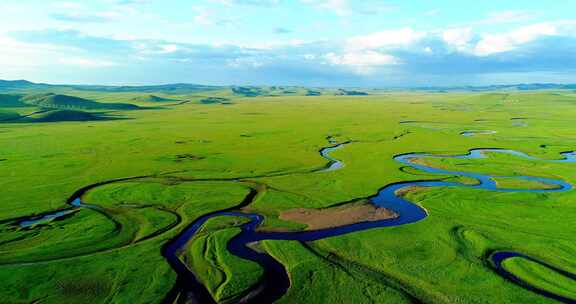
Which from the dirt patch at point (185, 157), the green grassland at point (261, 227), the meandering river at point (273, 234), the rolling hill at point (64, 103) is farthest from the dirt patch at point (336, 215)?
the rolling hill at point (64, 103)

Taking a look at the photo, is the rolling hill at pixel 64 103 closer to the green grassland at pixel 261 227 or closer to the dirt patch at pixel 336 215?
the green grassland at pixel 261 227

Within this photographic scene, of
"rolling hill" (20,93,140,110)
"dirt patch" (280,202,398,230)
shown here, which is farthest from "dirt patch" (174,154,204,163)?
"rolling hill" (20,93,140,110)

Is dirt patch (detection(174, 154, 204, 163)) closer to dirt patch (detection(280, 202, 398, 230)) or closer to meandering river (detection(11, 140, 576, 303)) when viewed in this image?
meandering river (detection(11, 140, 576, 303))

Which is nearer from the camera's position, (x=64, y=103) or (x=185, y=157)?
(x=185, y=157)

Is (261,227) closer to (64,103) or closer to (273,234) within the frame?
(273,234)

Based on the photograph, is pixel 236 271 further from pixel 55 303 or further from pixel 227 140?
pixel 227 140

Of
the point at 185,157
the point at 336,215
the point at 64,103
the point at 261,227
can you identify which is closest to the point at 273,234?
the point at 261,227

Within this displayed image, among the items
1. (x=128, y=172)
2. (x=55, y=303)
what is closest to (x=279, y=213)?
(x=55, y=303)

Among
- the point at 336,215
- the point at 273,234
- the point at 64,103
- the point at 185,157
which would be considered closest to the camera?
the point at 273,234
